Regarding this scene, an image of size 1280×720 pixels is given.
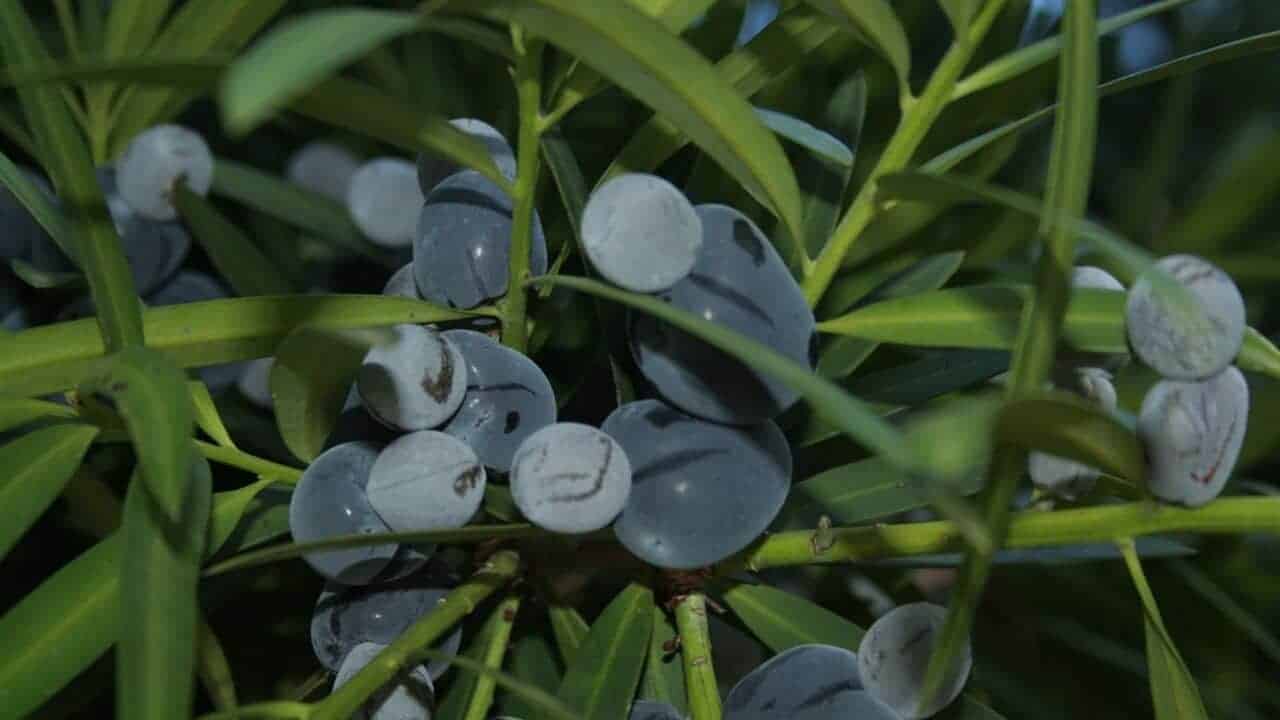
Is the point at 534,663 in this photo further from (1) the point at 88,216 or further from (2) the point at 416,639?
(1) the point at 88,216

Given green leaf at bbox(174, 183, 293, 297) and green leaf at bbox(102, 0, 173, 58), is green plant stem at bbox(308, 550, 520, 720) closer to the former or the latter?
green leaf at bbox(174, 183, 293, 297)

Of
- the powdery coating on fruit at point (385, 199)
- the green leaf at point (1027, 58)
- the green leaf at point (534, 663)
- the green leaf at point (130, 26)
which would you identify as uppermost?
the green leaf at point (130, 26)

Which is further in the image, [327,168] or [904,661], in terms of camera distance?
[327,168]

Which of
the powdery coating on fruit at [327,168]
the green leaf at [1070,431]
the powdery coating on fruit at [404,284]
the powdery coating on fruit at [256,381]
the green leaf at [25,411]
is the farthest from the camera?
the powdery coating on fruit at [327,168]


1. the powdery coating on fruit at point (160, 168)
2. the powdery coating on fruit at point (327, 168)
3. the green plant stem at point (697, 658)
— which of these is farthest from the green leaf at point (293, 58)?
the powdery coating on fruit at point (327, 168)

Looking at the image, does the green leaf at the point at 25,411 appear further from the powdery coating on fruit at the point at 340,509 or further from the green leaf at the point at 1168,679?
the green leaf at the point at 1168,679

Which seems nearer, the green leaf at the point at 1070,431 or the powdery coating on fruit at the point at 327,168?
the green leaf at the point at 1070,431

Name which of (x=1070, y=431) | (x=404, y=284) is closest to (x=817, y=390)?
(x=1070, y=431)
